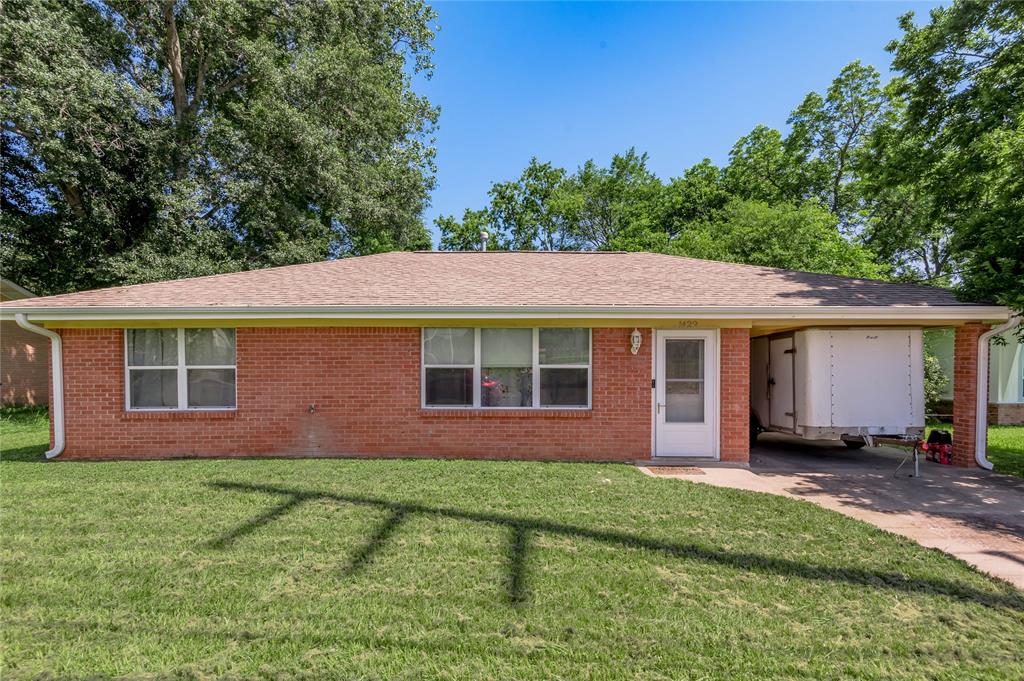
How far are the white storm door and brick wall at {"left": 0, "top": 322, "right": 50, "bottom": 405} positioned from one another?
1977 centimetres

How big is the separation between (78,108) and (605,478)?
18.0m

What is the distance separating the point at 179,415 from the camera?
8117 millimetres

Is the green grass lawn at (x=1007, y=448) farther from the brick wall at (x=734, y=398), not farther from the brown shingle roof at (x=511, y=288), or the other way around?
the brick wall at (x=734, y=398)

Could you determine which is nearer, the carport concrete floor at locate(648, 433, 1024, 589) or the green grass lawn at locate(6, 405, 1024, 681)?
the green grass lawn at locate(6, 405, 1024, 681)

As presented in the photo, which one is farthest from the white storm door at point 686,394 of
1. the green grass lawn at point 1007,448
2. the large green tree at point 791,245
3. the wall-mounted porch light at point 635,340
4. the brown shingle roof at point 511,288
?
the large green tree at point 791,245

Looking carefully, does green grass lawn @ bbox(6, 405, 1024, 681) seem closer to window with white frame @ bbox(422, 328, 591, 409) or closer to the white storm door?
the white storm door

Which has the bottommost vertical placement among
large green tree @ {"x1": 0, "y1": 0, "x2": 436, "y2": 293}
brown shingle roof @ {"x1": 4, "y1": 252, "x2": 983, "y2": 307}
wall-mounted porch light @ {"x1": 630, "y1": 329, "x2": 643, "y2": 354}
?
wall-mounted porch light @ {"x1": 630, "y1": 329, "x2": 643, "y2": 354}

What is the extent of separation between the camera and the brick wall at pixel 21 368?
1676 cm

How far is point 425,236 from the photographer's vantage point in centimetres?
2430

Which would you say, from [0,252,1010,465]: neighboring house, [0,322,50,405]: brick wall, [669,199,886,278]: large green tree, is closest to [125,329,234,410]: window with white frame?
[0,252,1010,465]: neighboring house

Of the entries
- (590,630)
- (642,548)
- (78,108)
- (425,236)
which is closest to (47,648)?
(590,630)

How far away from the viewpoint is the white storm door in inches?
318

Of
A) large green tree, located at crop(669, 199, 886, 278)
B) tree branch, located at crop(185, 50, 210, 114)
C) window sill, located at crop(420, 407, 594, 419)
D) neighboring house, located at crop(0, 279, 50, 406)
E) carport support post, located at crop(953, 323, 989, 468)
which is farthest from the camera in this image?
tree branch, located at crop(185, 50, 210, 114)

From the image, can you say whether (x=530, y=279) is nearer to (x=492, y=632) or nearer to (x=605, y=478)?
(x=605, y=478)
